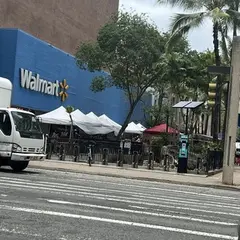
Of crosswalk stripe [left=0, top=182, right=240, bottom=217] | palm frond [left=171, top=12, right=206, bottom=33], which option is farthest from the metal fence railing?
crosswalk stripe [left=0, top=182, right=240, bottom=217]

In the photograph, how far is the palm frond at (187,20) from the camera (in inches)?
1096

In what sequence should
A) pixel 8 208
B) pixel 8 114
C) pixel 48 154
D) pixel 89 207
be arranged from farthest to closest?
pixel 48 154 → pixel 8 114 → pixel 89 207 → pixel 8 208

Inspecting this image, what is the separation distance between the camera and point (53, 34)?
50.9 meters

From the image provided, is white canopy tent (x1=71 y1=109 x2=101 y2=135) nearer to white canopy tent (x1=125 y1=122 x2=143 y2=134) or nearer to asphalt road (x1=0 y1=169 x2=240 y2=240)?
white canopy tent (x1=125 y1=122 x2=143 y2=134)

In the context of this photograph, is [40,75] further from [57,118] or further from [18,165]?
[18,165]

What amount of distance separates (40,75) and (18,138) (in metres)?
21.8

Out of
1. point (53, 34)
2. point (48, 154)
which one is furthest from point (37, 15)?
point (48, 154)

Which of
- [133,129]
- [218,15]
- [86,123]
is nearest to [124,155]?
[86,123]

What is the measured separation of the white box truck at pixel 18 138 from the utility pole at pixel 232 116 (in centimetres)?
714

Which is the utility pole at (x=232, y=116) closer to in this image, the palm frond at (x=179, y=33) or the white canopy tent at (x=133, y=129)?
the palm frond at (x=179, y=33)

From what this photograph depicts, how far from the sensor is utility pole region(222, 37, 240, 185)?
19625 millimetres

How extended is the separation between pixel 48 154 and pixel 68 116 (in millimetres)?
7474

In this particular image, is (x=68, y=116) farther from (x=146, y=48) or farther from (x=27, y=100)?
(x=146, y=48)

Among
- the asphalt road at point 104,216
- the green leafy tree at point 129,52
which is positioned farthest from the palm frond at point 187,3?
the asphalt road at point 104,216
